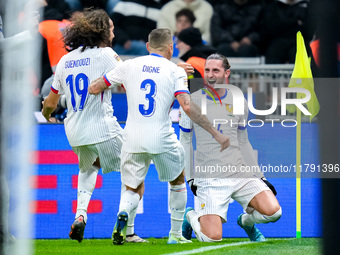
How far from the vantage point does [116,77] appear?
6211mm

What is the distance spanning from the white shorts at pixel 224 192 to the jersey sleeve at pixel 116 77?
1.26 meters

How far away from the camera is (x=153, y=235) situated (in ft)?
25.1

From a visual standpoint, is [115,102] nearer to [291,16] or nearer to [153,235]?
[153,235]

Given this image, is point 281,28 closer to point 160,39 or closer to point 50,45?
point 50,45

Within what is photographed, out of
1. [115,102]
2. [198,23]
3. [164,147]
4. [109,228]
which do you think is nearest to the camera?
[164,147]

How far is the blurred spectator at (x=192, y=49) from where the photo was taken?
9.23 metres

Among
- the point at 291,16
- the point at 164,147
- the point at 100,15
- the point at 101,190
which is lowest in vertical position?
→ the point at 101,190

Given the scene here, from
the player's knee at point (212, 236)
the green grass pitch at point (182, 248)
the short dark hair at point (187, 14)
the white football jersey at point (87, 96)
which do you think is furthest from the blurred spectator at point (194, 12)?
the green grass pitch at point (182, 248)

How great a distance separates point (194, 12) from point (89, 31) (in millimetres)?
5060

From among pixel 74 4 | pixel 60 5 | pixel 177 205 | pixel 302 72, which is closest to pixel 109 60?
pixel 177 205

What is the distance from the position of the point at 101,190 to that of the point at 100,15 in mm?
1970

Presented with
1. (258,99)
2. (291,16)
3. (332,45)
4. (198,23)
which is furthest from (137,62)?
(291,16)

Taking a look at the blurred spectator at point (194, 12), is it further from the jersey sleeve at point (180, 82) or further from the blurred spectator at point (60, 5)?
the jersey sleeve at point (180, 82)

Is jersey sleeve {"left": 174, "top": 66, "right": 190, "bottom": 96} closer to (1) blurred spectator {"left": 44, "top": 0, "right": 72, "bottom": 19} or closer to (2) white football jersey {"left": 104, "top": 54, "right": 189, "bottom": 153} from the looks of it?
(2) white football jersey {"left": 104, "top": 54, "right": 189, "bottom": 153}
